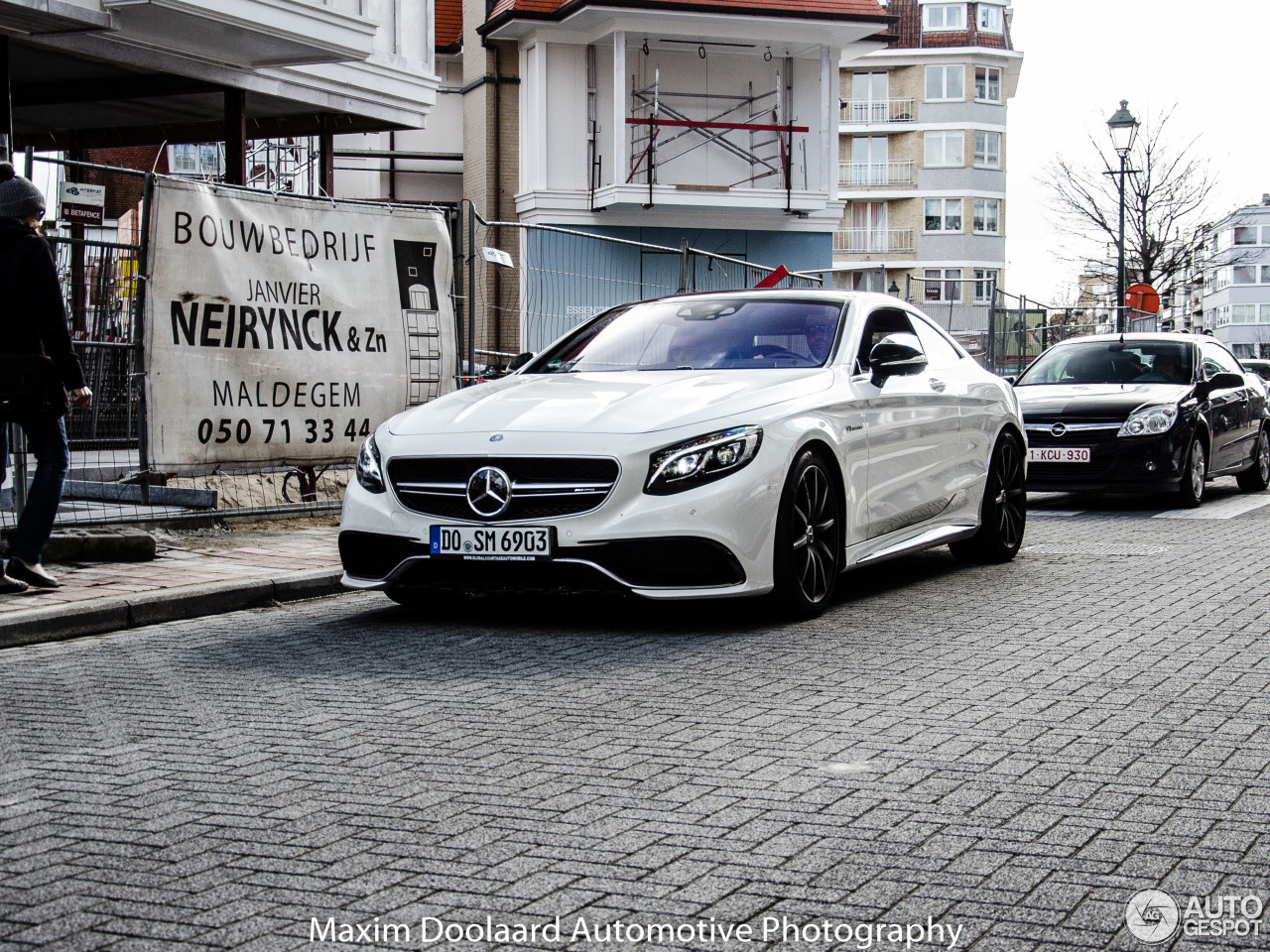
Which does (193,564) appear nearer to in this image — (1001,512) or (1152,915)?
(1001,512)

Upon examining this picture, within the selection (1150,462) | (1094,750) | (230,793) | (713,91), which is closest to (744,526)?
(1094,750)

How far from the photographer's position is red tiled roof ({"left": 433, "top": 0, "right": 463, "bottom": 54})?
32.3 meters

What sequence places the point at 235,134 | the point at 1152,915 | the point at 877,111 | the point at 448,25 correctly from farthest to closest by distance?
the point at 877,111 → the point at 448,25 → the point at 235,134 → the point at 1152,915

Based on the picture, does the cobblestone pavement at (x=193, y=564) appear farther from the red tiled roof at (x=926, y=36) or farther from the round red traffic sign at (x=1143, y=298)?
the red tiled roof at (x=926, y=36)

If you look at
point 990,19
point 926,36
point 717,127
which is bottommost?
point 717,127

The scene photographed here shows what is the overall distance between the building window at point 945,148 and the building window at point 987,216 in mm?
2063

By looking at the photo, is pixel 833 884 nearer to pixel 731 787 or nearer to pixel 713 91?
pixel 731 787

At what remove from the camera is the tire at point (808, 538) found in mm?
7078

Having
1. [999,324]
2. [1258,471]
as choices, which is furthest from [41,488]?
[999,324]

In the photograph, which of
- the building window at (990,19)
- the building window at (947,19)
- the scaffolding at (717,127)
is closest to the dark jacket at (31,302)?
the scaffolding at (717,127)

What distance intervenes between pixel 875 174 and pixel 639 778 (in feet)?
224

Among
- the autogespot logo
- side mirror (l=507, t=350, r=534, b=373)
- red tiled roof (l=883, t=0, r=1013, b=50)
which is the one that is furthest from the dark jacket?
red tiled roof (l=883, t=0, r=1013, b=50)

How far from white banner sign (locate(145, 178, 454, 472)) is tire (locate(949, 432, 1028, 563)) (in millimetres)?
4133

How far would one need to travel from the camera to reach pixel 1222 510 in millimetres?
13781
